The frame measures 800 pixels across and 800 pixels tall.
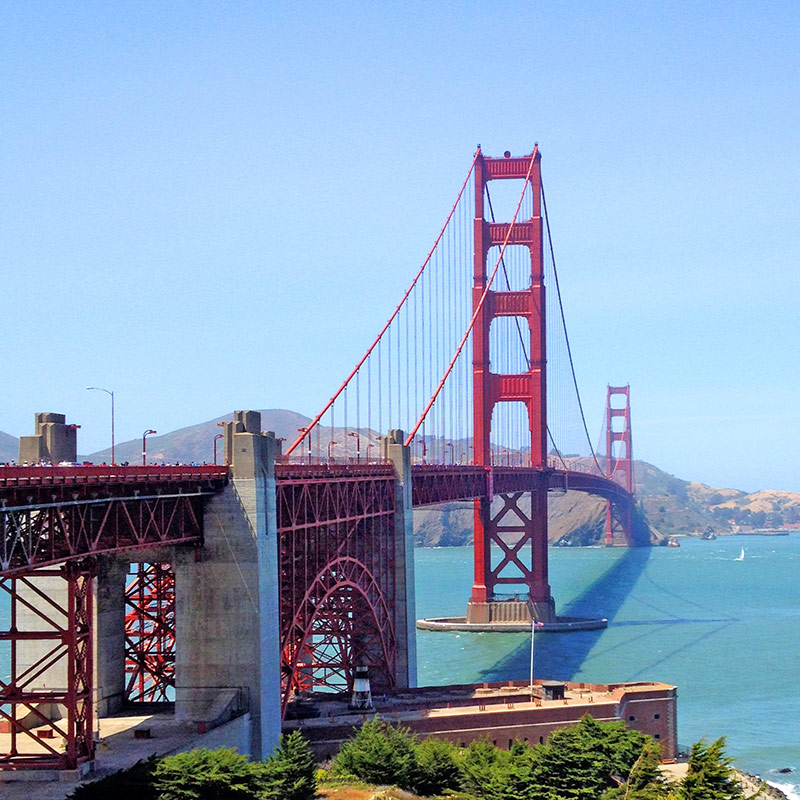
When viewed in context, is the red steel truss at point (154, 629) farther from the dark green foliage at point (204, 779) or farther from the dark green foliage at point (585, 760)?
the dark green foliage at point (204, 779)

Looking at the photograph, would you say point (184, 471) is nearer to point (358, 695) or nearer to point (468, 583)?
point (358, 695)

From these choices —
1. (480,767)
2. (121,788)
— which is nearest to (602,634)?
(480,767)

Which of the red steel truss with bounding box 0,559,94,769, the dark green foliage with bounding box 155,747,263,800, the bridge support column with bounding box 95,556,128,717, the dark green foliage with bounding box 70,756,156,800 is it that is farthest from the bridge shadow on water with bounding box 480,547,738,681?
the dark green foliage with bounding box 70,756,156,800

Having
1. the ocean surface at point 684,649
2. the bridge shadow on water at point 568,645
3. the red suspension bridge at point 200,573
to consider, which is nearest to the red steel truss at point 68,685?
the red suspension bridge at point 200,573

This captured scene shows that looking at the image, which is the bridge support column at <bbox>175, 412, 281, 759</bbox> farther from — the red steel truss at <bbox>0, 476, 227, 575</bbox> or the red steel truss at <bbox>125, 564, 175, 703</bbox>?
the red steel truss at <bbox>125, 564, 175, 703</bbox>

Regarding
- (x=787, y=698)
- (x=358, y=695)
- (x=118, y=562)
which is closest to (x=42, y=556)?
(x=118, y=562)

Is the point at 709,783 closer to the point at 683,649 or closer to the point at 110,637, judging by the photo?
the point at 110,637
